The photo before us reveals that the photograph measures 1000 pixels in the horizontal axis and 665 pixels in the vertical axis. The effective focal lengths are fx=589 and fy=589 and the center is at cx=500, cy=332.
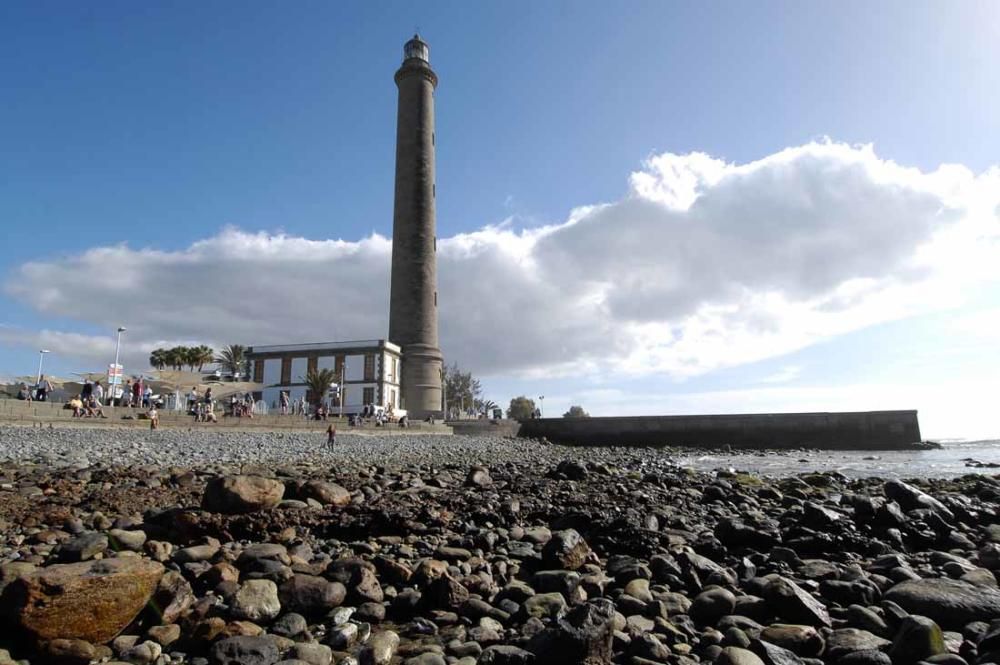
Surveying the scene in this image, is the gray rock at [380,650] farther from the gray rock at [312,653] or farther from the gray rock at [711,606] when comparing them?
the gray rock at [711,606]

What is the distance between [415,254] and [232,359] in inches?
1333

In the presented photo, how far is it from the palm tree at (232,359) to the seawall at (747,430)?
35.3 m

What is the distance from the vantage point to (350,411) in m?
44.6

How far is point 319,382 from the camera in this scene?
46.4 meters

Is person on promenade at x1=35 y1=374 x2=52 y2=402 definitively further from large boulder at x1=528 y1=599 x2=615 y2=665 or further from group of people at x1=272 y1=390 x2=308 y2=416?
large boulder at x1=528 y1=599 x2=615 y2=665

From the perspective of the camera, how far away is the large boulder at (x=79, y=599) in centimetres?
346

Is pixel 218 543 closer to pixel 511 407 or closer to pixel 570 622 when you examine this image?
pixel 570 622

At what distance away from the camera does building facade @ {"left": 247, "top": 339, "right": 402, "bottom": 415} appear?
4531 centimetres

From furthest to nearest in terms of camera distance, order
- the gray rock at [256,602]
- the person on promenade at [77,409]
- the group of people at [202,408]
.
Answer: the group of people at [202,408], the person on promenade at [77,409], the gray rock at [256,602]

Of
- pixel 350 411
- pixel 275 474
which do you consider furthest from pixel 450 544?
pixel 350 411

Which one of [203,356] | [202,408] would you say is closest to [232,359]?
[203,356]

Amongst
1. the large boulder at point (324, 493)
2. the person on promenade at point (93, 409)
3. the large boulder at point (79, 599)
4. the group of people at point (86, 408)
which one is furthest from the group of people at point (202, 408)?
the large boulder at point (79, 599)

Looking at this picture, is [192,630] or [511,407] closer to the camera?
[192,630]

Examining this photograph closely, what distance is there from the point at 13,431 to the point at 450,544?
15.7 metres
